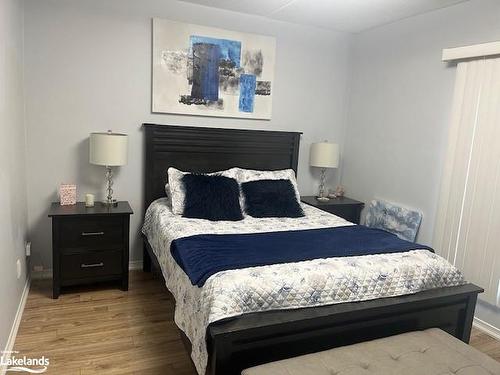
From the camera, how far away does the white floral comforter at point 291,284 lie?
6.08 feet

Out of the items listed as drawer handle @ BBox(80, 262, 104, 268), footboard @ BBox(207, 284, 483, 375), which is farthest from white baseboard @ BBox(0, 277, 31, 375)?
footboard @ BBox(207, 284, 483, 375)

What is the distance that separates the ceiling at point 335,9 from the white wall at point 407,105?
14 cm

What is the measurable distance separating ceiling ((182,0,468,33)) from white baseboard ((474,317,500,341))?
2519 millimetres

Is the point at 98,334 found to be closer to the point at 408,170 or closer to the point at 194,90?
the point at 194,90

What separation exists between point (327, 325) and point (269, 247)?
1.96 feet

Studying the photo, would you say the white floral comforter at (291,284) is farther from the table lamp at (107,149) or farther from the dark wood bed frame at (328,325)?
the table lamp at (107,149)

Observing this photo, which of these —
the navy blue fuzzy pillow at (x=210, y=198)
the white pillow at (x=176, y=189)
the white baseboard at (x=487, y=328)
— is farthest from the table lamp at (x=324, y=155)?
the white baseboard at (x=487, y=328)

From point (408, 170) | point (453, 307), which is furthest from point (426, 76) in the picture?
point (453, 307)

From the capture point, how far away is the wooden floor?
2.24 meters

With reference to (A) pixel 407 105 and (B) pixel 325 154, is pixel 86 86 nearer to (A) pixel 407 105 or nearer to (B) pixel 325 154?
(B) pixel 325 154

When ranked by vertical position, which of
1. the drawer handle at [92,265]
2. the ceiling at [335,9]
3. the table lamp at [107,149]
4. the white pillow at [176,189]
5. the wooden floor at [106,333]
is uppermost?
the ceiling at [335,9]

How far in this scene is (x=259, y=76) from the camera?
381 cm

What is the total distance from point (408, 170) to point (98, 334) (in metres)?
2.92

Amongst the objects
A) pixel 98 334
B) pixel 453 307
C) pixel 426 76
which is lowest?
pixel 98 334
